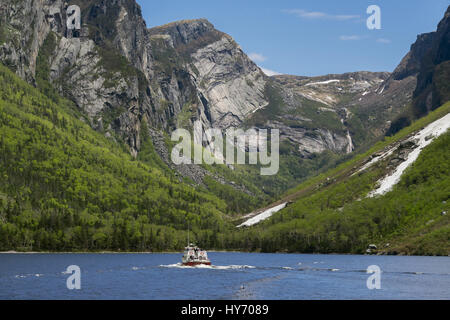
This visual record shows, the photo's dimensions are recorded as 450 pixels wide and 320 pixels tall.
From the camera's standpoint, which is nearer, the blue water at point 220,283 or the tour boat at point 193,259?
the blue water at point 220,283

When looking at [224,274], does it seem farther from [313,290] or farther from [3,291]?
[3,291]

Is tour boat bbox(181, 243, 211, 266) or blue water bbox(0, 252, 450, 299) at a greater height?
tour boat bbox(181, 243, 211, 266)

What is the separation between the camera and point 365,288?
406 ft

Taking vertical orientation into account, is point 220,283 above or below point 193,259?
below

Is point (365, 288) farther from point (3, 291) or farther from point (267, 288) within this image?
point (3, 291)

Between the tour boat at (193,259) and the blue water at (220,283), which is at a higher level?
the tour boat at (193,259)

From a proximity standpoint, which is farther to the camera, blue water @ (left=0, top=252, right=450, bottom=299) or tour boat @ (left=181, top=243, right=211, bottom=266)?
tour boat @ (left=181, top=243, right=211, bottom=266)

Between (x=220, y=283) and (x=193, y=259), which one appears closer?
(x=220, y=283)

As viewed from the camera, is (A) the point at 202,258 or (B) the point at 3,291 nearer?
(B) the point at 3,291
